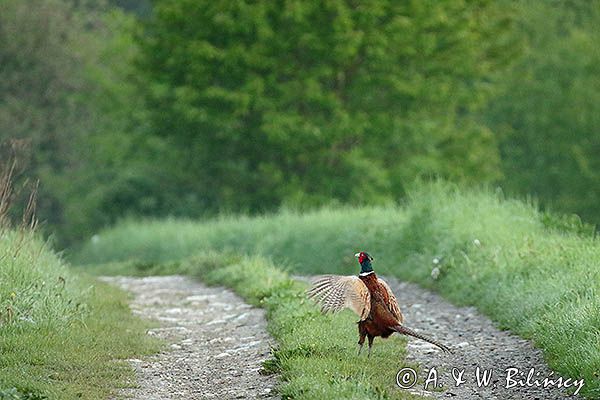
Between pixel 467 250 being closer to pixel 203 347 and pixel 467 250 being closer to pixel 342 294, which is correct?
pixel 203 347

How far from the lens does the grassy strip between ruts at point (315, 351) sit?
6.85 metres

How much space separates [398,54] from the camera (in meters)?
26.4

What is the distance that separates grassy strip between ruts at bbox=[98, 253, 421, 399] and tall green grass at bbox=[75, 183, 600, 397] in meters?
1.35

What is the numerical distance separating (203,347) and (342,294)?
2.13m

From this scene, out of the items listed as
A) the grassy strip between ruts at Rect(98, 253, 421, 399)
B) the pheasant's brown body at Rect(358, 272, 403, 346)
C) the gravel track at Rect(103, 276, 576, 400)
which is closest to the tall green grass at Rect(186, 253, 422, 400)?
the grassy strip between ruts at Rect(98, 253, 421, 399)

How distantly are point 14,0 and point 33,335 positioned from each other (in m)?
21.7

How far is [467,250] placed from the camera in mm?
13086

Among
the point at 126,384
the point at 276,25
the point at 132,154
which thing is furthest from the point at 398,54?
the point at 126,384

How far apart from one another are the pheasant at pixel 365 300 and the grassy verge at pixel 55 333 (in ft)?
5.44

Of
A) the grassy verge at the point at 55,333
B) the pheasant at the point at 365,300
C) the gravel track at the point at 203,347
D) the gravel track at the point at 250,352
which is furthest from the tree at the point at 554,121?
the pheasant at the point at 365,300

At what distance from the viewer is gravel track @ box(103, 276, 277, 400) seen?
7.61 meters

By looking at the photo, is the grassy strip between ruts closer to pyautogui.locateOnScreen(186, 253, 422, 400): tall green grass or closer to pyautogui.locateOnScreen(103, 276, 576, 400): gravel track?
pyautogui.locateOnScreen(186, 253, 422, 400): tall green grass

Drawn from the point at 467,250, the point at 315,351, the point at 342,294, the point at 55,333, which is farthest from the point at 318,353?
the point at 467,250

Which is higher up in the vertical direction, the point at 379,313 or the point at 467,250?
the point at 379,313
